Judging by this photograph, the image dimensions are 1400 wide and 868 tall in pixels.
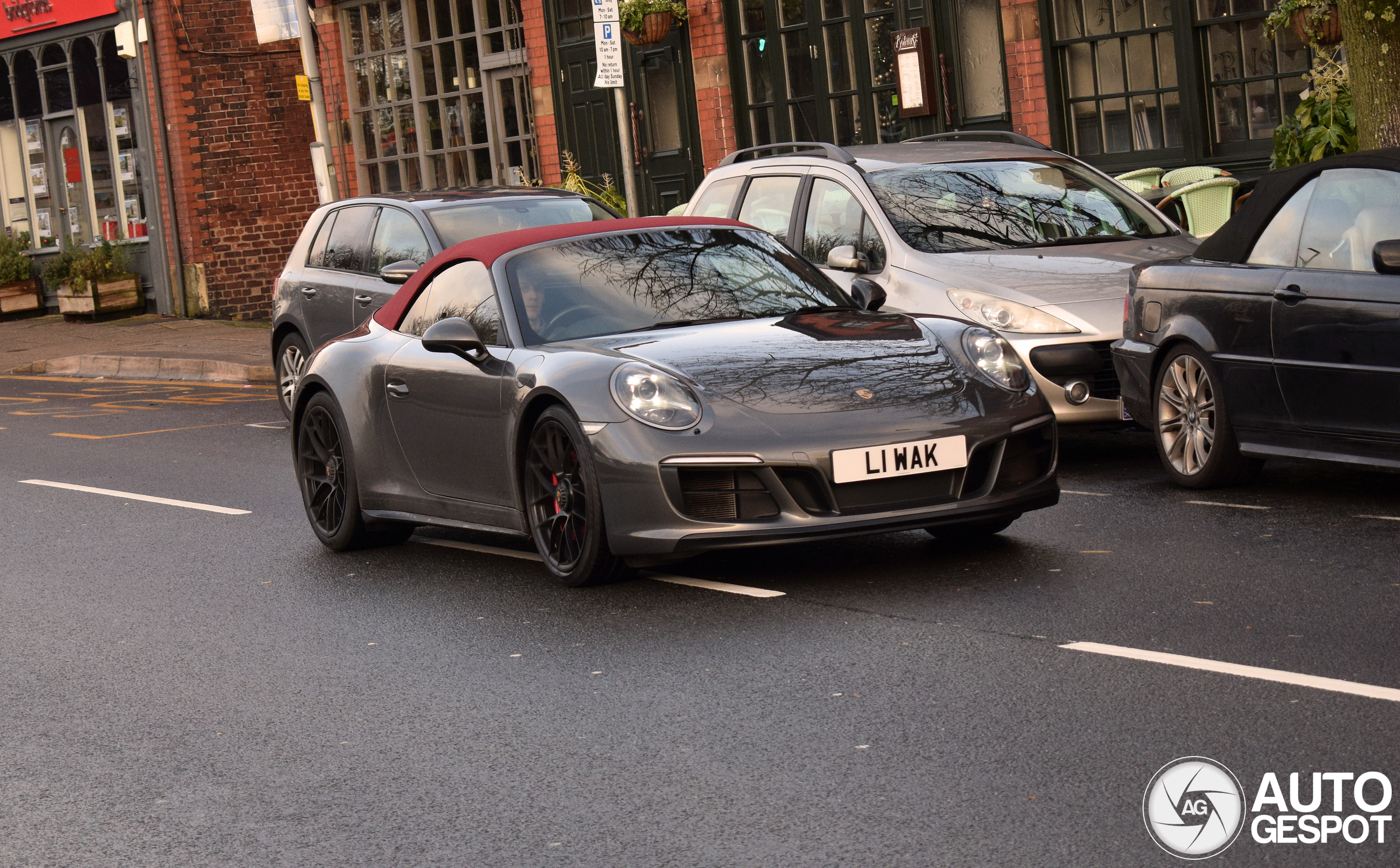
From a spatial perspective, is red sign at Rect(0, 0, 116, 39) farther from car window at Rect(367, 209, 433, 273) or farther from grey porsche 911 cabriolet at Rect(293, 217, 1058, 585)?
grey porsche 911 cabriolet at Rect(293, 217, 1058, 585)

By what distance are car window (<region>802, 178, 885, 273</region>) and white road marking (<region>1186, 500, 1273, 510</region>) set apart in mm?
2770

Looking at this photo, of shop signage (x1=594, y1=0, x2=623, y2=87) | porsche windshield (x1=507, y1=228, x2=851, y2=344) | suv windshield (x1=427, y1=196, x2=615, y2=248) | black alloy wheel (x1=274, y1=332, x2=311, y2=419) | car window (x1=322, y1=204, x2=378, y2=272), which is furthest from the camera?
shop signage (x1=594, y1=0, x2=623, y2=87)

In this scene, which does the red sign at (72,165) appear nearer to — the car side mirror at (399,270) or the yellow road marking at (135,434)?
the yellow road marking at (135,434)

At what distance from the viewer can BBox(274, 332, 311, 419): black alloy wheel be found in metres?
13.9

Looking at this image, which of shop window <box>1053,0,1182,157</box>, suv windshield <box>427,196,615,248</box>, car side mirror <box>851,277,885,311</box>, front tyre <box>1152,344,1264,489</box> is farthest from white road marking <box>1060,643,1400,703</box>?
shop window <box>1053,0,1182,157</box>

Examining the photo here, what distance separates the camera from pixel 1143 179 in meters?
16.5

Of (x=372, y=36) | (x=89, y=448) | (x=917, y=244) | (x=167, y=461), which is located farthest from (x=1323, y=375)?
(x=372, y=36)

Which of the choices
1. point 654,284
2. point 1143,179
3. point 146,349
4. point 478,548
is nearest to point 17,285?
point 146,349

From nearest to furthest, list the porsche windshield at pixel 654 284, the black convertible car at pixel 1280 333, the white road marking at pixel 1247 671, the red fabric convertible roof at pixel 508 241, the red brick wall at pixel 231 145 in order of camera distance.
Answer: the white road marking at pixel 1247 671, the black convertible car at pixel 1280 333, the porsche windshield at pixel 654 284, the red fabric convertible roof at pixel 508 241, the red brick wall at pixel 231 145

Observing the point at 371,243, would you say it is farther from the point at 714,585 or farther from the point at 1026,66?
the point at 1026,66

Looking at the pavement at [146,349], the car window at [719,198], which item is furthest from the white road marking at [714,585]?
the pavement at [146,349]

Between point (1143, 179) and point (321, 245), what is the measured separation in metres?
7.25

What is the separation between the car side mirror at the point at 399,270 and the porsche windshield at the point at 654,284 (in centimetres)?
379

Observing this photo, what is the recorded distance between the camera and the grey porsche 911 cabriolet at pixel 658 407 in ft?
21.6
